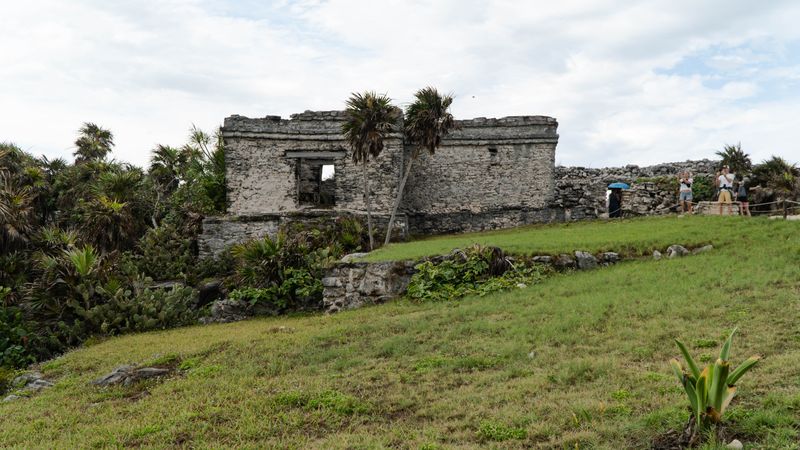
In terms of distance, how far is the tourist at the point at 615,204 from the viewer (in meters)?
18.5

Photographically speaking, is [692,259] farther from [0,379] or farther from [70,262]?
[70,262]

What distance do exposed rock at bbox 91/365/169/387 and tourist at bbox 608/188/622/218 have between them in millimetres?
14436

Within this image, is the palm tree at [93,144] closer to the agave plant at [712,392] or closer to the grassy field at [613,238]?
the grassy field at [613,238]

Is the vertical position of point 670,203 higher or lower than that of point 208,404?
higher

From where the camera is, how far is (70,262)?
13.8 meters

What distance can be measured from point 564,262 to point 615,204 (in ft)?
24.4

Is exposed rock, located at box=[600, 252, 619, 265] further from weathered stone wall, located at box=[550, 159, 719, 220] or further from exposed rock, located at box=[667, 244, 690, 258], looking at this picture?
weathered stone wall, located at box=[550, 159, 719, 220]

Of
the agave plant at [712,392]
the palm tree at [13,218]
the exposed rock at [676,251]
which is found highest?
the palm tree at [13,218]

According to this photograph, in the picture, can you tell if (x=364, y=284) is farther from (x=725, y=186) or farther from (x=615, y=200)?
(x=615, y=200)

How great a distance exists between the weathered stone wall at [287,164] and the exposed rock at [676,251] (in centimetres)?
941

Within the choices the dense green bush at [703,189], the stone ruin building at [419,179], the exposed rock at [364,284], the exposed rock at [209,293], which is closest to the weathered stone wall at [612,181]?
the stone ruin building at [419,179]

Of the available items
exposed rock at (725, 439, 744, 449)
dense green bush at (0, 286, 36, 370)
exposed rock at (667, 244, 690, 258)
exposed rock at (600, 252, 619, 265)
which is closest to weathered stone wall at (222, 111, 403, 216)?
dense green bush at (0, 286, 36, 370)

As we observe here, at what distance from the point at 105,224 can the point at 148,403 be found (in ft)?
40.1

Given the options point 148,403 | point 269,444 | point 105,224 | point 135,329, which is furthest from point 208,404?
point 105,224
